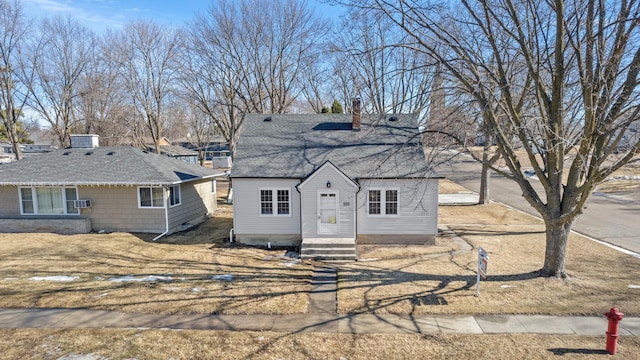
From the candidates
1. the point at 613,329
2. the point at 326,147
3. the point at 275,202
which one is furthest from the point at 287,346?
the point at 326,147

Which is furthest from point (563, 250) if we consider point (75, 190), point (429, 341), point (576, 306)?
point (75, 190)

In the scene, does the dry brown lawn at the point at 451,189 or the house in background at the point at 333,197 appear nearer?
the house in background at the point at 333,197

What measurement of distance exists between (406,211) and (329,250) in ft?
12.2

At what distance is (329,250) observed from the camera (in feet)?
44.2

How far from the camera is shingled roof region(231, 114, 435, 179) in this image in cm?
1495

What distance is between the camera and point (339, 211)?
14.4 metres

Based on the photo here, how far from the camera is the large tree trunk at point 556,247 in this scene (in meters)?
9.83

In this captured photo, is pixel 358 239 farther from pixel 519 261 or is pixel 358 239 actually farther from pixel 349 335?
pixel 349 335

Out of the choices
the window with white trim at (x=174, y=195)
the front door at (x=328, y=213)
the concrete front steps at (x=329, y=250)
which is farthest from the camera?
the window with white trim at (x=174, y=195)

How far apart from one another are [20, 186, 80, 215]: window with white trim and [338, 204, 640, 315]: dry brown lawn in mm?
Answer: 14094

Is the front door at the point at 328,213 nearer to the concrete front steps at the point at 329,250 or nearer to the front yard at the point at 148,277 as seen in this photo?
the concrete front steps at the point at 329,250

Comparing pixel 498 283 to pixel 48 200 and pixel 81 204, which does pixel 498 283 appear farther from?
pixel 48 200

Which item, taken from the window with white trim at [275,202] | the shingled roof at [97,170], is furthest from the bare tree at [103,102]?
the window with white trim at [275,202]

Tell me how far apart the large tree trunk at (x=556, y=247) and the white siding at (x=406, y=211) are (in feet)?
16.2
